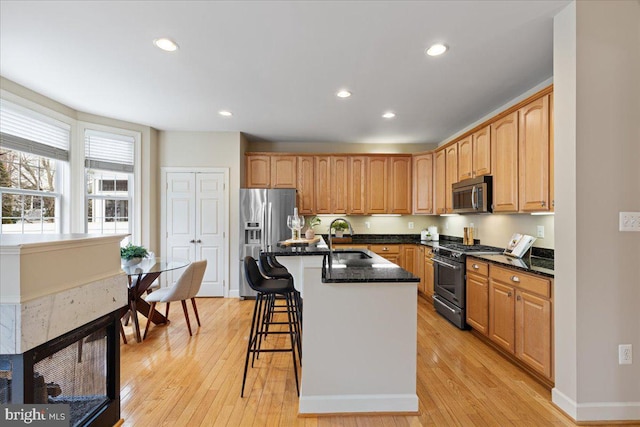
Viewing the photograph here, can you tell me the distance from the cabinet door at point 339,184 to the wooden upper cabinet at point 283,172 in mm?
668

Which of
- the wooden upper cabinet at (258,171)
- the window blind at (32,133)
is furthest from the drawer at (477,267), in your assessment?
the window blind at (32,133)

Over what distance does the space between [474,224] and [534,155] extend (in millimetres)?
1934

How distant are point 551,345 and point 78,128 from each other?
5.61 metres

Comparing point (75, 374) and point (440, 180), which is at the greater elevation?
point (440, 180)

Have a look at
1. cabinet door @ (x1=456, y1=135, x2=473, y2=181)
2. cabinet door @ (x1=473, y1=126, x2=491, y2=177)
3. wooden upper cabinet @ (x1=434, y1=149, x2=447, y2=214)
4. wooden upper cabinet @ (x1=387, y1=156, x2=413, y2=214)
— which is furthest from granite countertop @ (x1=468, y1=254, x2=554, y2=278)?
wooden upper cabinet @ (x1=387, y1=156, x2=413, y2=214)

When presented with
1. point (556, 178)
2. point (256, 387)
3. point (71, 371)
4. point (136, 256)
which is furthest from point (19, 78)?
point (556, 178)

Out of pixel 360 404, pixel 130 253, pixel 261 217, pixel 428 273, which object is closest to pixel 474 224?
pixel 428 273

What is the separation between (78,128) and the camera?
13.6ft

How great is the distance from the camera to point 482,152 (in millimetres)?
3605

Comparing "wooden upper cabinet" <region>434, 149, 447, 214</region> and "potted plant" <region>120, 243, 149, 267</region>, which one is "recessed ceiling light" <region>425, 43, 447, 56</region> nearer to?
"wooden upper cabinet" <region>434, 149, 447, 214</region>

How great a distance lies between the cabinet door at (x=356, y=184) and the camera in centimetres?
539
